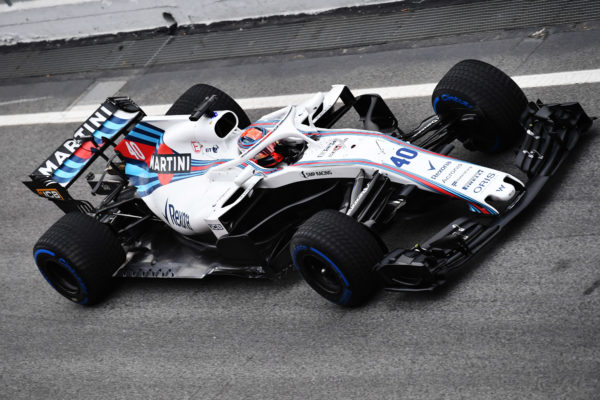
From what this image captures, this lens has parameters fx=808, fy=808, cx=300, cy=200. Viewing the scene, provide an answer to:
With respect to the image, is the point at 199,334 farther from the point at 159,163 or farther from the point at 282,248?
the point at 159,163

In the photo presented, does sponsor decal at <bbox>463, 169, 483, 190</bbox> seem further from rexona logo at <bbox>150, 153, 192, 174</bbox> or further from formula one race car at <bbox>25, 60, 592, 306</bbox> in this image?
rexona logo at <bbox>150, 153, 192, 174</bbox>

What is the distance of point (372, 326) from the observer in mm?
5703

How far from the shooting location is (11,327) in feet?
23.5

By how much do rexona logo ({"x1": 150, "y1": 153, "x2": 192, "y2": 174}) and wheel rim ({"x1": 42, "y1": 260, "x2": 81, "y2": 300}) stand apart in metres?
1.15

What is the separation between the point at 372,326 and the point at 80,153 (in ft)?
10.2

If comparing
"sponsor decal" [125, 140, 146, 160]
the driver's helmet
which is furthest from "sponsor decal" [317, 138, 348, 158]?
"sponsor decal" [125, 140, 146, 160]

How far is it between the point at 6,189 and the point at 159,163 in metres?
3.10

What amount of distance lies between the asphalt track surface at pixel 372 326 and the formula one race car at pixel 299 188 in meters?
0.24

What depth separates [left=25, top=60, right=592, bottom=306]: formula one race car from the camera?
→ 5.60m

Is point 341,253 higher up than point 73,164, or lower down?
lower down

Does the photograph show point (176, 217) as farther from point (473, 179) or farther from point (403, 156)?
point (473, 179)

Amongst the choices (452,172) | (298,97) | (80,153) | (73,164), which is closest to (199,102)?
(80,153)

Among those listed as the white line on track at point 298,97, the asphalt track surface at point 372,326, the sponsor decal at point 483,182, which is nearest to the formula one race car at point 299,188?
the sponsor decal at point 483,182

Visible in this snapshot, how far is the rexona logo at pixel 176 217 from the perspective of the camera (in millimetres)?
6680
